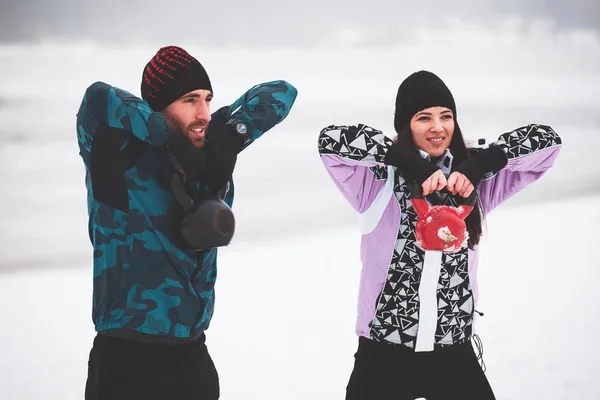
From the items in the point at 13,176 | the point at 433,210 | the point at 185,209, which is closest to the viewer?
the point at 185,209

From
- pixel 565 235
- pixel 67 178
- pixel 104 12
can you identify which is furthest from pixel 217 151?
pixel 104 12

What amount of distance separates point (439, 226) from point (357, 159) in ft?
0.83

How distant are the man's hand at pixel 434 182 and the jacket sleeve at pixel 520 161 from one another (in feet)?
0.74

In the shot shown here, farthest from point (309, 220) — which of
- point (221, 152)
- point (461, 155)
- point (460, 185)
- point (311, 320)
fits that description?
point (221, 152)

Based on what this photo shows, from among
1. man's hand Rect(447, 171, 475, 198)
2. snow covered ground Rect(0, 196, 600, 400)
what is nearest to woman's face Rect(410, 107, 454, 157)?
man's hand Rect(447, 171, 475, 198)

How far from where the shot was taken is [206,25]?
21.1 ft

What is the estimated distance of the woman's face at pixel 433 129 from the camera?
1627mm

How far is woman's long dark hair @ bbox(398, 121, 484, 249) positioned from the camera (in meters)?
1.62

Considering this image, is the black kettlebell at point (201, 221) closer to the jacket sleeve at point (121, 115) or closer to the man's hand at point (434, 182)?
the jacket sleeve at point (121, 115)

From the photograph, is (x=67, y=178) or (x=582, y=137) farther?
(x=582, y=137)

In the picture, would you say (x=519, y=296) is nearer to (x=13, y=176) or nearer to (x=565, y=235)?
(x=565, y=235)

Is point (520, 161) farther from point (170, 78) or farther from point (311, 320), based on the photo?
point (311, 320)

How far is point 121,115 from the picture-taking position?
4.27 ft

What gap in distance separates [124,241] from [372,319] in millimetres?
592
